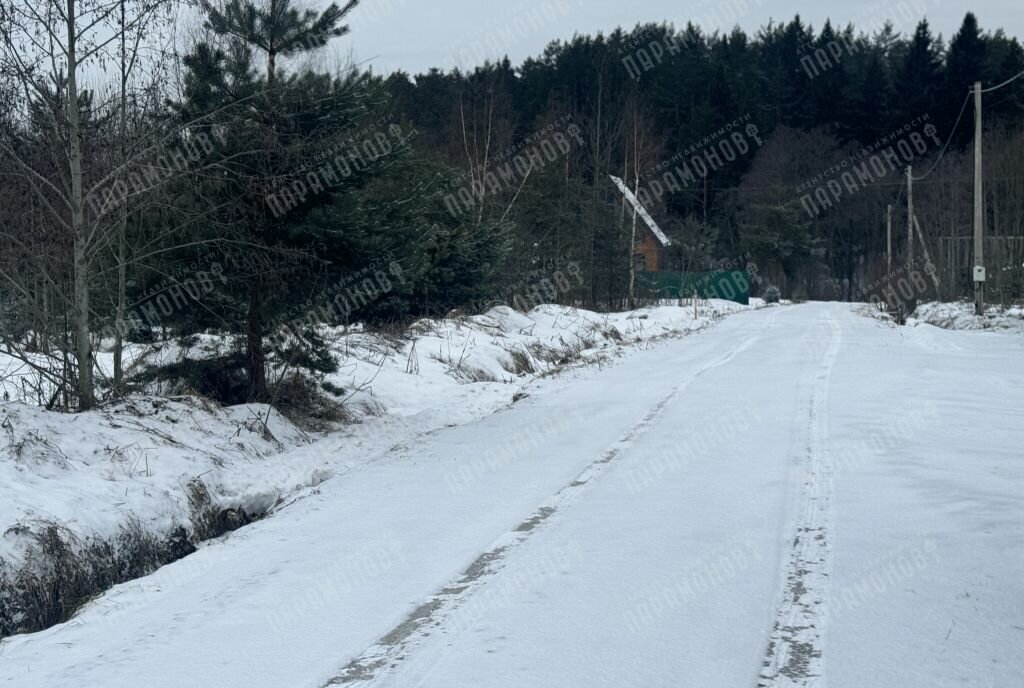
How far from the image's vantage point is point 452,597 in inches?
214

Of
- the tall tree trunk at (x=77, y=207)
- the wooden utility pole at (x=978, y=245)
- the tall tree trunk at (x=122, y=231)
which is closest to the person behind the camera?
the tall tree trunk at (x=77, y=207)

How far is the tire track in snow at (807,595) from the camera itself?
14.2ft

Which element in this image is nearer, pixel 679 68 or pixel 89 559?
pixel 89 559

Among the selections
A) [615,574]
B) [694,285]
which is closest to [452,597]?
[615,574]

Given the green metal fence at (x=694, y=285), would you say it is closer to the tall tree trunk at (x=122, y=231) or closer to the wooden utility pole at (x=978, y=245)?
the wooden utility pole at (x=978, y=245)

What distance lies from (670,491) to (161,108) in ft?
22.7

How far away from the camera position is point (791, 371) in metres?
16.5

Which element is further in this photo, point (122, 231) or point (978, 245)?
point (978, 245)

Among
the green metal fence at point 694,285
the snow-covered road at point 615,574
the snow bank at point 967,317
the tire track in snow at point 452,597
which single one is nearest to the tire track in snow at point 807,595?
the snow-covered road at point 615,574

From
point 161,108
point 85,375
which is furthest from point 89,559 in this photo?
point 161,108

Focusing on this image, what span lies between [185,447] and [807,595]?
20.2ft

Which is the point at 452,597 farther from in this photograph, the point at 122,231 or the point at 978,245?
the point at 978,245

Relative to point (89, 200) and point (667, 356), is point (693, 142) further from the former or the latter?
point (89, 200)

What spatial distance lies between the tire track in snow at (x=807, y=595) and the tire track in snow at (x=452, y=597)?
1.71 metres
